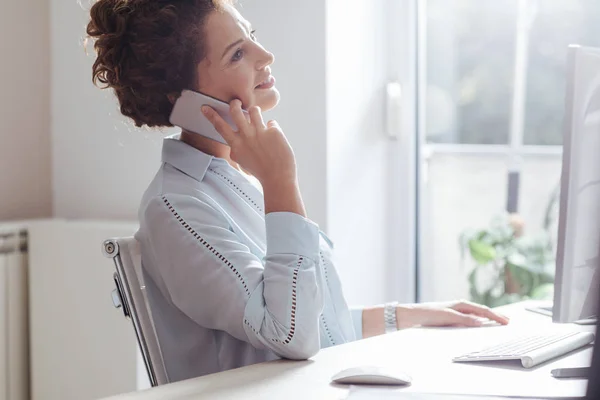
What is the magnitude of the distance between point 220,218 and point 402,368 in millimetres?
377

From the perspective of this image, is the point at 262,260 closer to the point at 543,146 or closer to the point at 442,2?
the point at 442,2

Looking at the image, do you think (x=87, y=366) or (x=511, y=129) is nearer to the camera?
(x=87, y=366)

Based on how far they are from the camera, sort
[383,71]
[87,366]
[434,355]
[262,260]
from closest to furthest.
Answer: [434,355] < [262,260] < [87,366] < [383,71]

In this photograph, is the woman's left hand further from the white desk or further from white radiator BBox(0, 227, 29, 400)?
white radiator BBox(0, 227, 29, 400)

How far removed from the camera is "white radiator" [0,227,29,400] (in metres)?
2.32

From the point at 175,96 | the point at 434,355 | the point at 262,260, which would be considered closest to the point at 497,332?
the point at 434,355

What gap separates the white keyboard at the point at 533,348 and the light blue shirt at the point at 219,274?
0.82 ft

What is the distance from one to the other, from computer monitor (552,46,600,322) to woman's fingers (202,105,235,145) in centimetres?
55

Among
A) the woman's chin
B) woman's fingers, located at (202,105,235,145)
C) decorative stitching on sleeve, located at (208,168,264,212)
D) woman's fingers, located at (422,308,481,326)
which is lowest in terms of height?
woman's fingers, located at (422,308,481,326)

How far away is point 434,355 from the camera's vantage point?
1.21 metres

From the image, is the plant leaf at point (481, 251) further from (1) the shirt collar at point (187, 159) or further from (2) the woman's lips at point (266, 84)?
(1) the shirt collar at point (187, 159)

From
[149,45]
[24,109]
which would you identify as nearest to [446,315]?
[149,45]

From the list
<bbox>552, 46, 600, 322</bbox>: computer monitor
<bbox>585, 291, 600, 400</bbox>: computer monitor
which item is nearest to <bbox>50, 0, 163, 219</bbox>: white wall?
<bbox>552, 46, 600, 322</bbox>: computer monitor

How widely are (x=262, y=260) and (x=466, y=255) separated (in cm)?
149
